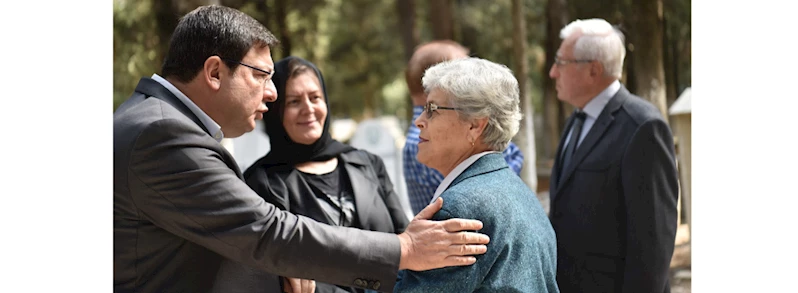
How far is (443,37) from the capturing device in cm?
1359

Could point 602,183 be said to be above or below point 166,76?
below

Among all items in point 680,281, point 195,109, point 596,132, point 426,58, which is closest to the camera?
point 195,109

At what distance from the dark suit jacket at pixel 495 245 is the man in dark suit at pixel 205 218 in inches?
1.7

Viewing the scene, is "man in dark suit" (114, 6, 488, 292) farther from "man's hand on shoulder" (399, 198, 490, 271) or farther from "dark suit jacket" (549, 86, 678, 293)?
"dark suit jacket" (549, 86, 678, 293)

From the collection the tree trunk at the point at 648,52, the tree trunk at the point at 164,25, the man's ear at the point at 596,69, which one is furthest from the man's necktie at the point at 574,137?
the tree trunk at the point at 648,52

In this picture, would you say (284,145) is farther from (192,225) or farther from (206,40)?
(192,225)

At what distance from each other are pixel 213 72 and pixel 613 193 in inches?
75.2

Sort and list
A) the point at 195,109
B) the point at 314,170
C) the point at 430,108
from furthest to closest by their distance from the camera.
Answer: the point at 314,170, the point at 430,108, the point at 195,109

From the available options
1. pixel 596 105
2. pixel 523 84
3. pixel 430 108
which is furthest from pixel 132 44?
pixel 430 108

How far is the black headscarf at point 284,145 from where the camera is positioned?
133 inches
